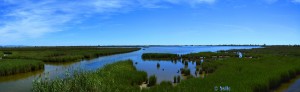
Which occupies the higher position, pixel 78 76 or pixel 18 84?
pixel 78 76

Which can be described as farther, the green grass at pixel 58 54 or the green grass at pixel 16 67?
the green grass at pixel 58 54

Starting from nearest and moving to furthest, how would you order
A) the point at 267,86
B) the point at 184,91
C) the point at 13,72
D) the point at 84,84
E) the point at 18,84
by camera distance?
the point at 84,84
the point at 184,91
the point at 267,86
the point at 18,84
the point at 13,72

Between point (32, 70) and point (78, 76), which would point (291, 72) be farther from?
point (32, 70)

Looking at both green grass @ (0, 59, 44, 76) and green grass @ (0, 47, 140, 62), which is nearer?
green grass @ (0, 59, 44, 76)

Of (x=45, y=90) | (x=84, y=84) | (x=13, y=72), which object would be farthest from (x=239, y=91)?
(x=13, y=72)

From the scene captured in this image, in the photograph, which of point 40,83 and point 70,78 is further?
point 70,78

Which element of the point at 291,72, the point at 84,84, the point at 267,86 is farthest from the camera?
the point at 291,72

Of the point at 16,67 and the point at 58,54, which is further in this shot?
the point at 58,54

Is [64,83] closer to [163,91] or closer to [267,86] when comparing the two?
[163,91]

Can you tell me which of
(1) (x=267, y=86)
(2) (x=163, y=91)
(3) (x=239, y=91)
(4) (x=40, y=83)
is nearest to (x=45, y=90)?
(4) (x=40, y=83)
